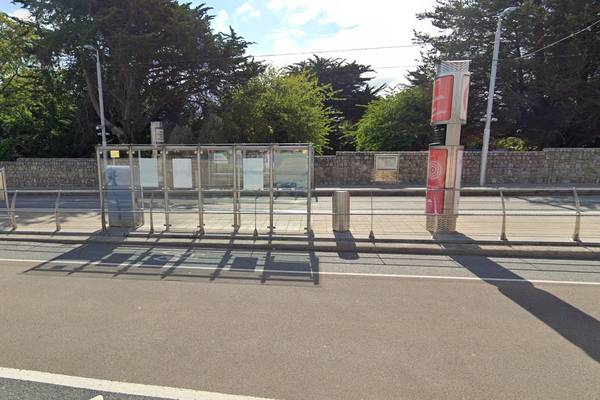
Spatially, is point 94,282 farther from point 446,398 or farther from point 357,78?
point 357,78

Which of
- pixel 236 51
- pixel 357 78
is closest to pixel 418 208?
pixel 236 51

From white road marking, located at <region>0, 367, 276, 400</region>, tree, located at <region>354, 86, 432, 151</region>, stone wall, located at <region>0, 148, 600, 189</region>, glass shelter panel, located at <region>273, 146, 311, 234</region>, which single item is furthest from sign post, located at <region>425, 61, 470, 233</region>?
tree, located at <region>354, 86, 432, 151</region>

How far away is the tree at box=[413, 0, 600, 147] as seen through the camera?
20766mm

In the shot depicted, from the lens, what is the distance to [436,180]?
8.33m

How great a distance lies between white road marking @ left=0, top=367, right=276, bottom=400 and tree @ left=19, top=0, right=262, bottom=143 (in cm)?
2142

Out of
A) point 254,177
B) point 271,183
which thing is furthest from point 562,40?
point 254,177

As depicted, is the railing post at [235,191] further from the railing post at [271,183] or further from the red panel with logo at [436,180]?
the red panel with logo at [436,180]

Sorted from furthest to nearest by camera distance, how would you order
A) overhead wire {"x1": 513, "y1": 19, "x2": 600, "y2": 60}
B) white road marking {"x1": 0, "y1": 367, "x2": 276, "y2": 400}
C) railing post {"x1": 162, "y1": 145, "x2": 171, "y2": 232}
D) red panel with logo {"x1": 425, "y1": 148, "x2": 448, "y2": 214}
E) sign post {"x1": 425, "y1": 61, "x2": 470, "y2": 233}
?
overhead wire {"x1": 513, "y1": 19, "x2": 600, "y2": 60} → railing post {"x1": 162, "y1": 145, "x2": 171, "y2": 232} → red panel with logo {"x1": 425, "y1": 148, "x2": 448, "y2": 214} → sign post {"x1": 425, "y1": 61, "x2": 470, "y2": 233} → white road marking {"x1": 0, "y1": 367, "x2": 276, "y2": 400}

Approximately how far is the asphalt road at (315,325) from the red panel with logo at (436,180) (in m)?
2.03

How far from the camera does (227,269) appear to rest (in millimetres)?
6086

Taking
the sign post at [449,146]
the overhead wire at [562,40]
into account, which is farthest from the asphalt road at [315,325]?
the overhead wire at [562,40]

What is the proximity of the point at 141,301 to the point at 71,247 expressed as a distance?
4084 millimetres

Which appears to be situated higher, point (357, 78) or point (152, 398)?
point (357, 78)

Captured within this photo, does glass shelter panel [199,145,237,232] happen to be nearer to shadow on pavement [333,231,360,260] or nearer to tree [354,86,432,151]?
shadow on pavement [333,231,360,260]
